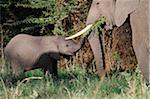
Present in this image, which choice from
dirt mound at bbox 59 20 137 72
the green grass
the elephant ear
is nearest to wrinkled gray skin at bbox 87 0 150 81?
the elephant ear

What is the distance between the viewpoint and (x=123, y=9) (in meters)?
8.04

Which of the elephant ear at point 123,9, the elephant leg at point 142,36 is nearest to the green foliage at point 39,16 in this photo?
the elephant ear at point 123,9

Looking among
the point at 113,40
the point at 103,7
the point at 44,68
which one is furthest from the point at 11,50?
the point at 103,7

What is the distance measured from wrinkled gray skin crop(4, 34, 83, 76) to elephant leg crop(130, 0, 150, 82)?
2512 mm

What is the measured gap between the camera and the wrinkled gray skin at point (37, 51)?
10.6m

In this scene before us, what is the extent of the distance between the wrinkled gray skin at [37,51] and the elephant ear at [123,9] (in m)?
2.39

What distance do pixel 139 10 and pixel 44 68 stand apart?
2.93 m

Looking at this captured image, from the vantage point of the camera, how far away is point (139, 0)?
792 cm

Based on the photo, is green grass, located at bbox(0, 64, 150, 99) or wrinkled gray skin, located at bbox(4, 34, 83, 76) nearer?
green grass, located at bbox(0, 64, 150, 99)

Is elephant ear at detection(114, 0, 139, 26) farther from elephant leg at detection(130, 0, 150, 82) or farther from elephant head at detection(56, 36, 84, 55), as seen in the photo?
elephant head at detection(56, 36, 84, 55)

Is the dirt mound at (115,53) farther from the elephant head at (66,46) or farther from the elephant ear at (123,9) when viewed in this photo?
the elephant ear at (123,9)

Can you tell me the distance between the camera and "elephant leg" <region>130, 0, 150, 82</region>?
7.87m

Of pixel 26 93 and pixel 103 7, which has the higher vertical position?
pixel 103 7

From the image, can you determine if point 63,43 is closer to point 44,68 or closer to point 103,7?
point 44,68
